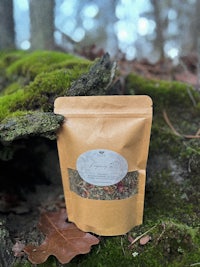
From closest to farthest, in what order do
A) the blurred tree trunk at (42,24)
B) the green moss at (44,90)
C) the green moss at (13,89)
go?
the green moss at (44,90) → the green moss at (13,89) → the blurred tree trunk at (42,24)

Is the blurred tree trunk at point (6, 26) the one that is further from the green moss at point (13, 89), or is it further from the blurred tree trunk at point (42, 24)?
the green moss at point (13, 89)

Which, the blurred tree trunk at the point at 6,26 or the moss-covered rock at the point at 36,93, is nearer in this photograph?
the moss-covered rock at the point at 36,93

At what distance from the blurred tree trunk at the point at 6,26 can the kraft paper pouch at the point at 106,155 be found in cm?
193

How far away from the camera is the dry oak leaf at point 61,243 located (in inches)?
42.4

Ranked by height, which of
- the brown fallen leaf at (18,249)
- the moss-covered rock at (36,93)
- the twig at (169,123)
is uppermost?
the moss-covered rock at (36,93)

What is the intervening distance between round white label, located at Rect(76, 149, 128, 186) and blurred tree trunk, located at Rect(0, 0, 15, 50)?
207 cm

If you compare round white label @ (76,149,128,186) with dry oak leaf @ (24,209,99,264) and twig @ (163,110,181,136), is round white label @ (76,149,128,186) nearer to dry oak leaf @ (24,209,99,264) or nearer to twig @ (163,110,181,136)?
dry oak leaf @ (24,209,99,264)

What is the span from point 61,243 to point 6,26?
7.90 ft

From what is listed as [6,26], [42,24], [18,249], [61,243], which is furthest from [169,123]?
[6,26]

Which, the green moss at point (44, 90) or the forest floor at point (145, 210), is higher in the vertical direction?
the green moss at point (44, 90)

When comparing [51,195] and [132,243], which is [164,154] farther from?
[51,195]

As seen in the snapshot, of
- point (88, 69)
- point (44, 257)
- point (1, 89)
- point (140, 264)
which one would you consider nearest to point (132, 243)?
point (140, 264)

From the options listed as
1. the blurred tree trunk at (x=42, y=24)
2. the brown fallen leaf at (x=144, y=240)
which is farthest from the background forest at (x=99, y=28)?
the brown fallen leaf at (x=144, y=240)

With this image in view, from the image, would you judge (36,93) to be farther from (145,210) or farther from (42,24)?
(42,24)
